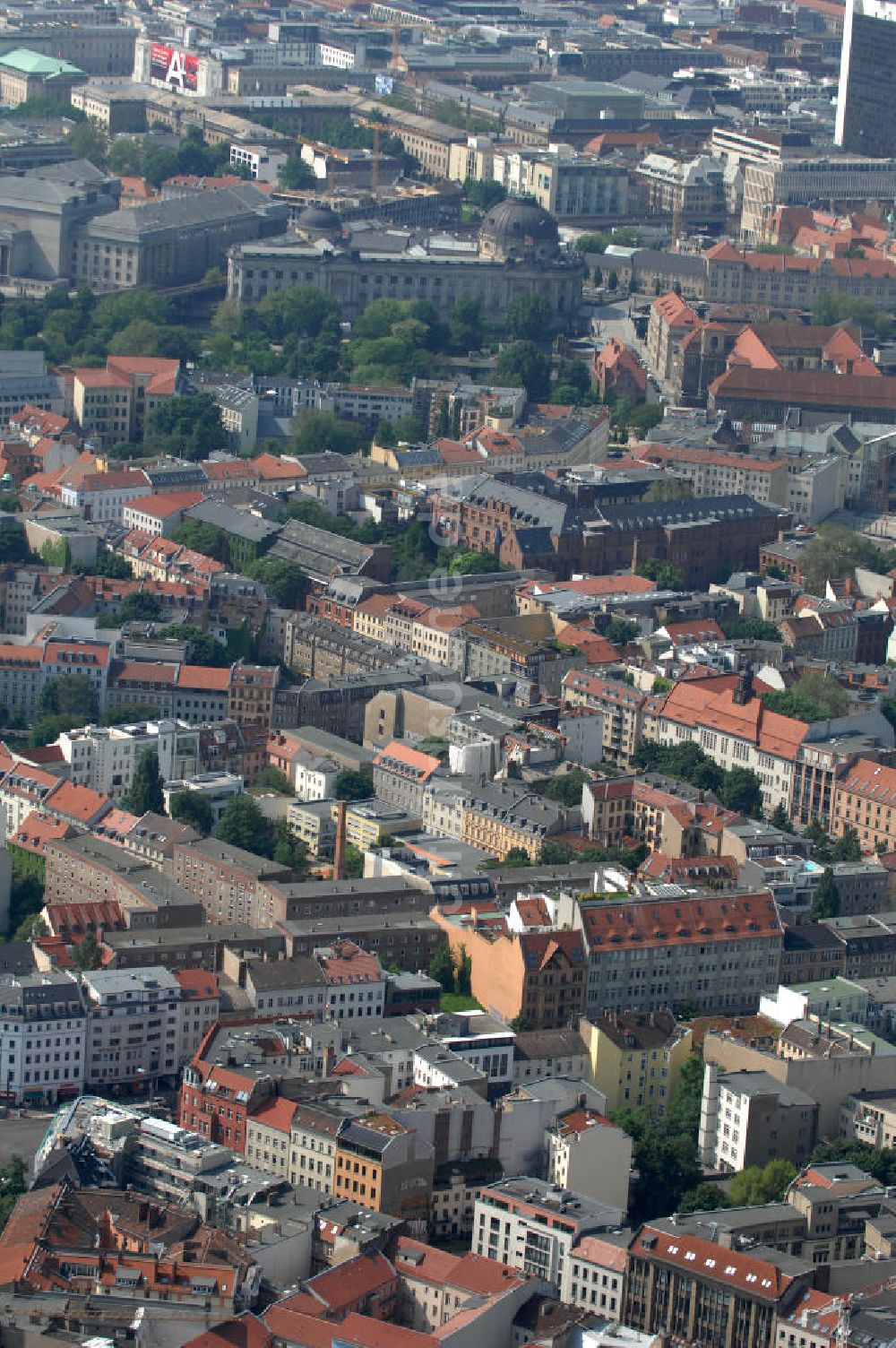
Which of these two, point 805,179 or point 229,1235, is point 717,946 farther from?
point 805,179

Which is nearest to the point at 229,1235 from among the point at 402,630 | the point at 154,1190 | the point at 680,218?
the point at 154,1190

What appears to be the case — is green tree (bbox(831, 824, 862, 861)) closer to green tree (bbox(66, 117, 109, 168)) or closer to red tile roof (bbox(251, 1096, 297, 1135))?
red tile roof (bbox(251, 1096, 297, 1135))

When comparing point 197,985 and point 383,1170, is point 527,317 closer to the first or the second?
point 197,985

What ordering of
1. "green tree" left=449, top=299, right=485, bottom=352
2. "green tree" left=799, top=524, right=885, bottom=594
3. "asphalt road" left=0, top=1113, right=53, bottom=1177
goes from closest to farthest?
"asphalt road" left=0, top=1113, right=53, bottom=1177 < "green tree" left=799, top=524, right=885, bottom=594 < "green tree" left=449, top=299, right=485, bottom=352

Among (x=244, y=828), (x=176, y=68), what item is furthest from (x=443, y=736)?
(x=176, y=68)

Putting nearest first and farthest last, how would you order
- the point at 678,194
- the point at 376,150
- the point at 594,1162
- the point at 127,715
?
the point at 594,1162 → the point at 127,715 → the point at 376,150 → the point at 678,194

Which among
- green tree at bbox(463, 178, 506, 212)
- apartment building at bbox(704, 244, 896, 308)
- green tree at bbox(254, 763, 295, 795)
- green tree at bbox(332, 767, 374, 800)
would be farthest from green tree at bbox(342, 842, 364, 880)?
green tree at bbox(463, 178, 506, 212)
